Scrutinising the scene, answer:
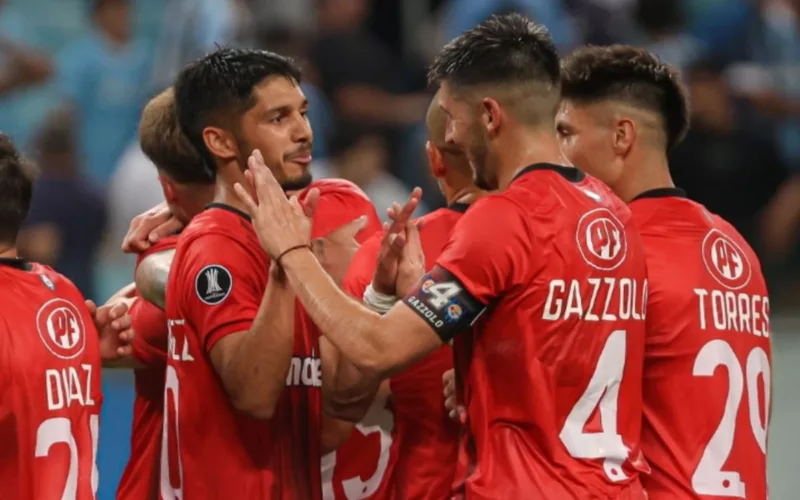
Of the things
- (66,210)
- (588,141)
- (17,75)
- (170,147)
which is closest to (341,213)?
(170,147)

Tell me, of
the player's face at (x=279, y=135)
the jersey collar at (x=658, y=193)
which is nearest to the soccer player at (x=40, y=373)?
the player's face at (x=279, y=135)

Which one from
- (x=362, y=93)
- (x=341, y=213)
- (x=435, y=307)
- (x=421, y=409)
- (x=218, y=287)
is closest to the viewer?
(x=435, y=307)

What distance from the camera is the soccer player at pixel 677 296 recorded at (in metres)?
4.80

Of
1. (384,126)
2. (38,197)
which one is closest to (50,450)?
(38,197)

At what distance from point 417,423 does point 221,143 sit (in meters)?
1.19

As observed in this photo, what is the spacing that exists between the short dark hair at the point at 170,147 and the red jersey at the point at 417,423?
2.26 feet

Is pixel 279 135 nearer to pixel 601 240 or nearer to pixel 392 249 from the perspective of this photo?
pixel 392 249

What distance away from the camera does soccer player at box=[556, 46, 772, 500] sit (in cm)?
480

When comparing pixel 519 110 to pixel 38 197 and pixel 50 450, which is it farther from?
pixel 38 197

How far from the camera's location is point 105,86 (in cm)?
1176

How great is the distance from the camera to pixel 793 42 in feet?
38.5

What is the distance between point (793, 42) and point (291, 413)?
797 centimetres

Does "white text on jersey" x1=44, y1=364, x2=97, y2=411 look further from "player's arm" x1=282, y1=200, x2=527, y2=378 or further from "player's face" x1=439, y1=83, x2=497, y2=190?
"player's face" x1=439, y1=83, x2=497, y2=190

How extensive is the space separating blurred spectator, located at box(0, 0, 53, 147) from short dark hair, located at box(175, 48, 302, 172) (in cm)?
→ 676
